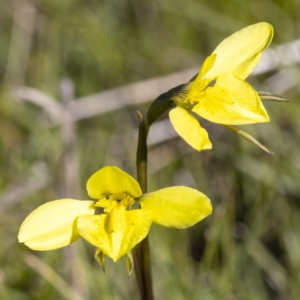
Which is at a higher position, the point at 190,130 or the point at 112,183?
the point at 190,130

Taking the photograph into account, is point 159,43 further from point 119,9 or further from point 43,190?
point 43,190

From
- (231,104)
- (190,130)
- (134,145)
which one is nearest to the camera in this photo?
(190,130)

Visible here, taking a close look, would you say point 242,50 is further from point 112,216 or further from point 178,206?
point 112,216

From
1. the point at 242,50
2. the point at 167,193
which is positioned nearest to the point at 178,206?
the point at 167,193

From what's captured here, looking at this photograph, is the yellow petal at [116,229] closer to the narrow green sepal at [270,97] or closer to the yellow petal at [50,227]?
the yellow petal at [50,227]

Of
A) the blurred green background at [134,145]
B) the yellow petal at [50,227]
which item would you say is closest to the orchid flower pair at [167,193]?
the yellow petal at [50,227]

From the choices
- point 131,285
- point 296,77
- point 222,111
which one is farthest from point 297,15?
point 222,111

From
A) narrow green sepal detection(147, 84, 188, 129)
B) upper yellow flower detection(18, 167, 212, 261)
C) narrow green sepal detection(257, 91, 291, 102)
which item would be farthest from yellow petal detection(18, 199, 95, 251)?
narrow green sepal detection(257, 91, 291, 102)

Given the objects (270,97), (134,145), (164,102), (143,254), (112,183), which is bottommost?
(134,145)
